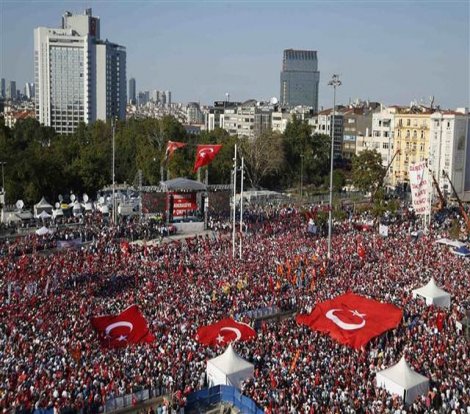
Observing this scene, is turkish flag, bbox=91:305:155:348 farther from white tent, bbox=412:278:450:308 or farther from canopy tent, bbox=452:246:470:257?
canopy tent, bbox=452:246:470:257

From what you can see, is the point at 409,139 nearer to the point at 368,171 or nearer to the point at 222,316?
the point at 368,171

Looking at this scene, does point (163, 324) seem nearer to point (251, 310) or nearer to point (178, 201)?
point (251, 310)

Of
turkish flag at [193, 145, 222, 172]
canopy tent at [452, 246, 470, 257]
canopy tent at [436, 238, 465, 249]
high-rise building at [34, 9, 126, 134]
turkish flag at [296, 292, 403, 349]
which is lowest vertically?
turkish flag at [296, 292, 403, 349]

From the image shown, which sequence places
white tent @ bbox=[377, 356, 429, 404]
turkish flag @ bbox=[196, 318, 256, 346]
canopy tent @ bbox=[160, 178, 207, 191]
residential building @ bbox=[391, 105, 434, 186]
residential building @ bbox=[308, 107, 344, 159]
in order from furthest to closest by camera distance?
residential building @ bbox=[308, 107, 344, 159]
residential building @ bbox=[391, 105, 434, 186]
canopy tent @ bbox=[160, 178, 207, 191]
turkish flag @ bbox=[196, 318, 256, 346]
white tent @ bbox=[377, 356, 429, 404]

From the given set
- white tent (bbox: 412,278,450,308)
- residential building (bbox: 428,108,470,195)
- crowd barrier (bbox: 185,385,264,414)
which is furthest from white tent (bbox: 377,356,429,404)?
residential building (bbox: 428,108,470,195)

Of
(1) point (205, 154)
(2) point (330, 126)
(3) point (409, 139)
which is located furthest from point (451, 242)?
(2) point (330, 126)

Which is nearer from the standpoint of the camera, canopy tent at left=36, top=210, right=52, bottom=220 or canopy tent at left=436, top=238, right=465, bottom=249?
canopy tent at left=436, top=238, right=465, bottom=249

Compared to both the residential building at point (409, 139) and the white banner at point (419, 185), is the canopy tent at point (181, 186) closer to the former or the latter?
the white banner at point (419, 185)
